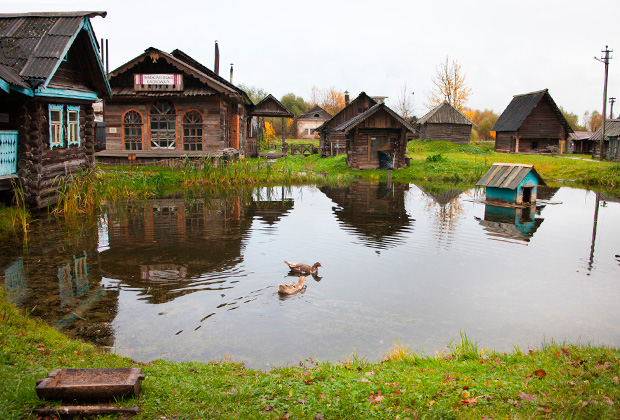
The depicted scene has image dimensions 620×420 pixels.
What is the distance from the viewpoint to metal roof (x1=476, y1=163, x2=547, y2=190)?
788 inches

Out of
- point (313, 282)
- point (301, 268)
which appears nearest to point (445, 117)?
point (301, 268)

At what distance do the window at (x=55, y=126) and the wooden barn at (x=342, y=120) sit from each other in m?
29.0

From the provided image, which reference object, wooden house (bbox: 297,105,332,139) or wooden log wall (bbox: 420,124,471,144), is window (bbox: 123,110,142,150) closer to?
wooden log wall (bbox: 420,124,471,144)

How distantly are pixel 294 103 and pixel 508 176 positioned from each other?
7061 cm

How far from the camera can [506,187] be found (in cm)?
2006

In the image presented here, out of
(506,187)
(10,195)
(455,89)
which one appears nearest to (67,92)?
(10,195)

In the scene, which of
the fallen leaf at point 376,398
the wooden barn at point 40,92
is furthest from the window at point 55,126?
the fallen leaf at point 376,398

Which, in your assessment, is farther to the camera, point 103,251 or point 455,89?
point 455,89

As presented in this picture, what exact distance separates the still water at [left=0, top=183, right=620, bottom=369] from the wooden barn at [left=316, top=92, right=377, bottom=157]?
28.6m

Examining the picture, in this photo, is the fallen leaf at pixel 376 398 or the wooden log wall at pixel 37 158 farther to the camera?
the wooden log wall at pixel 37 158

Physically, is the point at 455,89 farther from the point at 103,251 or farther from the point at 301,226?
the point at 103,251

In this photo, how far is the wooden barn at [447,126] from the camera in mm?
52344

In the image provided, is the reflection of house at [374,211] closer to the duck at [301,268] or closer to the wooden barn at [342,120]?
the duck at [301,268]

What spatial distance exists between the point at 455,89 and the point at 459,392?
67.3 metres
